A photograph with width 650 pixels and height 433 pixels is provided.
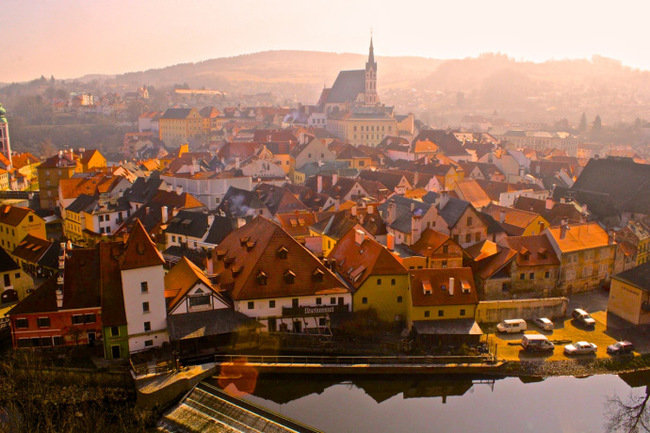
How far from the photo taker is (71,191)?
191 ft

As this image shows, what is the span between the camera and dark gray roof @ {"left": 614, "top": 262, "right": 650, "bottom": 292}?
34559 mm

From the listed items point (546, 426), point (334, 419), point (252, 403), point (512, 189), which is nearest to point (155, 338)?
point (252, 403)

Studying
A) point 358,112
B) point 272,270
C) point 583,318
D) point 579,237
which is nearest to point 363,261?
point 272,270

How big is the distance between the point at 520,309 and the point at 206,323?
1819 cm

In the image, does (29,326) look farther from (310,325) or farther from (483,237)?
(483,237)

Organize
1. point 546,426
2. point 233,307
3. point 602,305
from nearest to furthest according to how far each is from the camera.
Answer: point 546,426 → point 233,307 → point 602,305

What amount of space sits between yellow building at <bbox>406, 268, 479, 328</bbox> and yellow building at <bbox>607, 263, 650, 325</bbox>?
9.73 metres

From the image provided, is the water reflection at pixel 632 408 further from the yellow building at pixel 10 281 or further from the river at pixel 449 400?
the yellow building at pixel 10 281

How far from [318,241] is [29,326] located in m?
19.2

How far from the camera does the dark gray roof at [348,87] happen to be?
13288cm

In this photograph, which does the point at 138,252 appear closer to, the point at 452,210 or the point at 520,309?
the point at 520,309

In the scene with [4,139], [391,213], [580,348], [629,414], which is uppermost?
[4,139]

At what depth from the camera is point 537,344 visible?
31.9 meters

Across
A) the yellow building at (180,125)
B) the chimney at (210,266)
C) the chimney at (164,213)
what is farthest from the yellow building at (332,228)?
the yellow building at (180,125)
